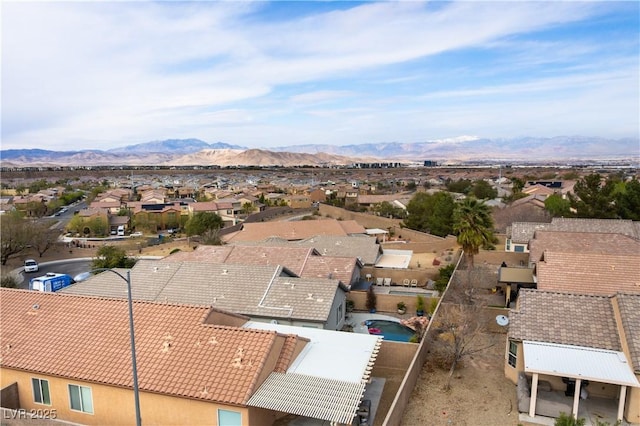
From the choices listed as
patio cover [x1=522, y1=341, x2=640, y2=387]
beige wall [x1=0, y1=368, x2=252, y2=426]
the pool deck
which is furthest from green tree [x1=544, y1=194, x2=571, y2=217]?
beige wall [x1=0, y1=368, x2=252, y2=426]

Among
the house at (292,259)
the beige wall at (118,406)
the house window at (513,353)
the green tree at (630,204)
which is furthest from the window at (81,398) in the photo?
the green tree at (630,204)

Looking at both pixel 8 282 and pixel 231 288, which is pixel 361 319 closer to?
pixel 231 288

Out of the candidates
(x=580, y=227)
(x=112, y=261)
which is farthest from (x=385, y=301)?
(x=112, y=261)

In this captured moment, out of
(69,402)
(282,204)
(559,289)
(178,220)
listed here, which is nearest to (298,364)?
(69,402)

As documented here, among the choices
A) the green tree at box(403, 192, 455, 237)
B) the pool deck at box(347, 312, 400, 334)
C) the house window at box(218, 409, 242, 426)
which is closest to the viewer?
the house window at box(218, 409, 242, 426)

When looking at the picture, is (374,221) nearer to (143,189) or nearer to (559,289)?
(559,289)

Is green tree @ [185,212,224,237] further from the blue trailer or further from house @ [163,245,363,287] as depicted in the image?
house @ [163,245,363,287]
